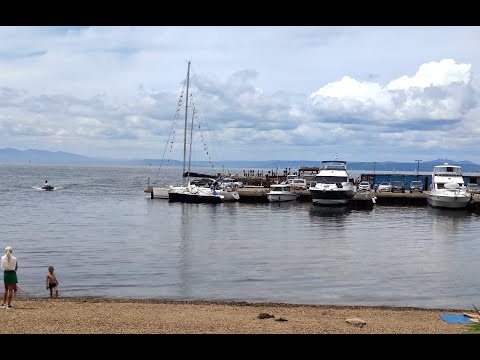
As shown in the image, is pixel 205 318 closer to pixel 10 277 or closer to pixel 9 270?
pixel 10 277

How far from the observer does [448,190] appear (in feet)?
243

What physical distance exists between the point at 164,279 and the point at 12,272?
10759 millimetres

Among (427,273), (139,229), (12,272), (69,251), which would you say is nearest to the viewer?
(12,272)

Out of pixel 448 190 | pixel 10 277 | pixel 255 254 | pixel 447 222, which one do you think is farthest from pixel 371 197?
pixel 10 277

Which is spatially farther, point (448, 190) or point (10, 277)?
point (448, 190)

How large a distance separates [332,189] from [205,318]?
6096 cm

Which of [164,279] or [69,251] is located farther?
[69,251]

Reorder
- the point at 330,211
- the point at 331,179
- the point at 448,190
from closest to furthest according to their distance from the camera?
the point at 330,211, the point at 448,190, the point at 331,179

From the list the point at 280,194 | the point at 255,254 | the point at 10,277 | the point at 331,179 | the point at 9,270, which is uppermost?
the point at 331,179

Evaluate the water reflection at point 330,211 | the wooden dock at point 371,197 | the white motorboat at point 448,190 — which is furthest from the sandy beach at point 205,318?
the wooden dock at point 371,197
